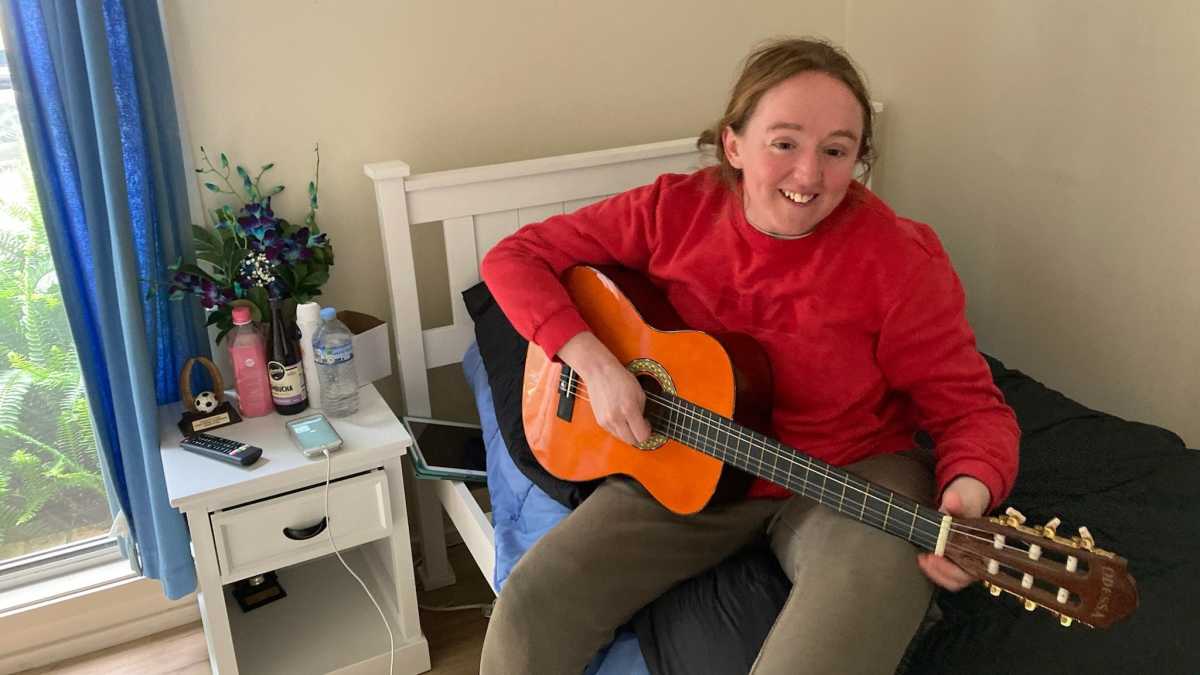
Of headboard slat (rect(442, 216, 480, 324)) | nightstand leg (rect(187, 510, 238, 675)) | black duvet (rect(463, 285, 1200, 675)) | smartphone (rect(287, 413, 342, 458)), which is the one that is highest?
headboard slat (rect(442, 216, 480, 324))

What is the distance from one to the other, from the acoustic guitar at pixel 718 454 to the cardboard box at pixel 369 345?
0.44 metres

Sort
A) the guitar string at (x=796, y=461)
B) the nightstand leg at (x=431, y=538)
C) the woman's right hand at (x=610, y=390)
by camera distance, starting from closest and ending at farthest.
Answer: the guitar string at (x=796, y=461) → the woman's right hand at (x=610, y=390) → the nightstand leg at (x=431, y=538)

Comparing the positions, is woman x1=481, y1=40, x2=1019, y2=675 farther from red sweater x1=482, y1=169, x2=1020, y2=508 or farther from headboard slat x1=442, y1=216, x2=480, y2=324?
headboard slat x1=442, y1=216, x2=480, y2=324

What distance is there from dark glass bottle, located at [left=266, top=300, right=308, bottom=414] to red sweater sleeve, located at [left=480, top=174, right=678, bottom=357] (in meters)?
0.42

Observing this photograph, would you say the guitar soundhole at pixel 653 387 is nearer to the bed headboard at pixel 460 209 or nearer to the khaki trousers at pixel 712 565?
the khaki trousers at pixel 712 565

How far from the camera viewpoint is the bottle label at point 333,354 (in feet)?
5.99

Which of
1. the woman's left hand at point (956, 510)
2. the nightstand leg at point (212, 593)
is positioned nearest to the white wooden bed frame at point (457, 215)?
the nightstand leg at point (212, 593)

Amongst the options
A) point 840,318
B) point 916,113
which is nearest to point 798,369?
point 840,318

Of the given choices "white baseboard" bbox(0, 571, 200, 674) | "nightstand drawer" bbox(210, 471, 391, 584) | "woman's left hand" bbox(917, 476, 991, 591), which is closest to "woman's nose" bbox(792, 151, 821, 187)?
"woman's left hand" bbox(917, 476, 991, 591)

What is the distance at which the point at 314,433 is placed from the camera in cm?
178

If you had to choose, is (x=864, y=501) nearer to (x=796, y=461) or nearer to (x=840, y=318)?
(x=796, y=461)

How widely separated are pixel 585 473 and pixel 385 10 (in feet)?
3.40

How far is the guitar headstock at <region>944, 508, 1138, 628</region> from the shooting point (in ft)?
3.37

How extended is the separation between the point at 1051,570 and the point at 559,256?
35.6 inches
